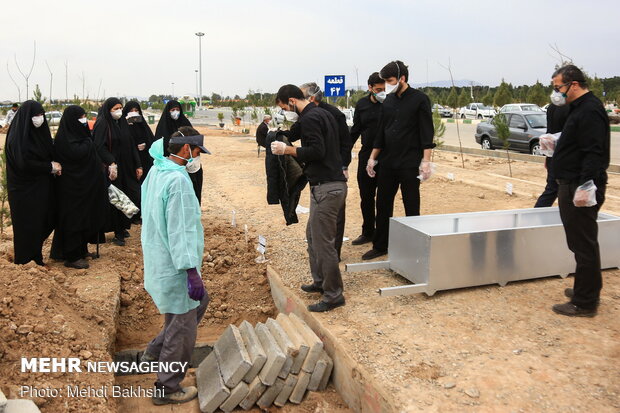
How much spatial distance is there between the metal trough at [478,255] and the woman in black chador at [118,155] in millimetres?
Result: 3334

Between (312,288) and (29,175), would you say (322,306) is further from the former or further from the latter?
(29,175)

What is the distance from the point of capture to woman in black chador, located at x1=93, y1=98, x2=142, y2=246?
258 inches

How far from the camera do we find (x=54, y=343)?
3758mm

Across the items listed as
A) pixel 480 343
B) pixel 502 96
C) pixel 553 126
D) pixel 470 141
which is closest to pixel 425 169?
pixel 480 343

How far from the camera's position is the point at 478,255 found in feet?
14.8

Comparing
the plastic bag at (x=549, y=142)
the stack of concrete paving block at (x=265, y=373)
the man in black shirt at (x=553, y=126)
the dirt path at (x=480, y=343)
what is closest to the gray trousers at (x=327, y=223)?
the dirt path at (x=480, y=343)

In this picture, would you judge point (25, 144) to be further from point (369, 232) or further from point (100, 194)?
point (369, 232)

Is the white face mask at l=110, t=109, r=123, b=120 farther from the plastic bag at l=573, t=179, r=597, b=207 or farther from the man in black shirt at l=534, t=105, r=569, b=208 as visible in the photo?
the plastic bag at l=573, t=179, r=597, b=207

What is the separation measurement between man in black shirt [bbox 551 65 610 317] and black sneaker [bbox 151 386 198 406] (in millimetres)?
2821

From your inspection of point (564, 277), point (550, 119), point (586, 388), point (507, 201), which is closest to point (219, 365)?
point (586, 388)

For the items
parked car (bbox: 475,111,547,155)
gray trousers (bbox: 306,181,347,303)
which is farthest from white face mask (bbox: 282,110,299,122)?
parked car (bbox: 475,111,547,155)

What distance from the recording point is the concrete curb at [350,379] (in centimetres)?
325

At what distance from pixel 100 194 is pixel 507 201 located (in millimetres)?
5934

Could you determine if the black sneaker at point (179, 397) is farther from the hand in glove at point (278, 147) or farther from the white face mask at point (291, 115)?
the white face mask at point (291, 115)
